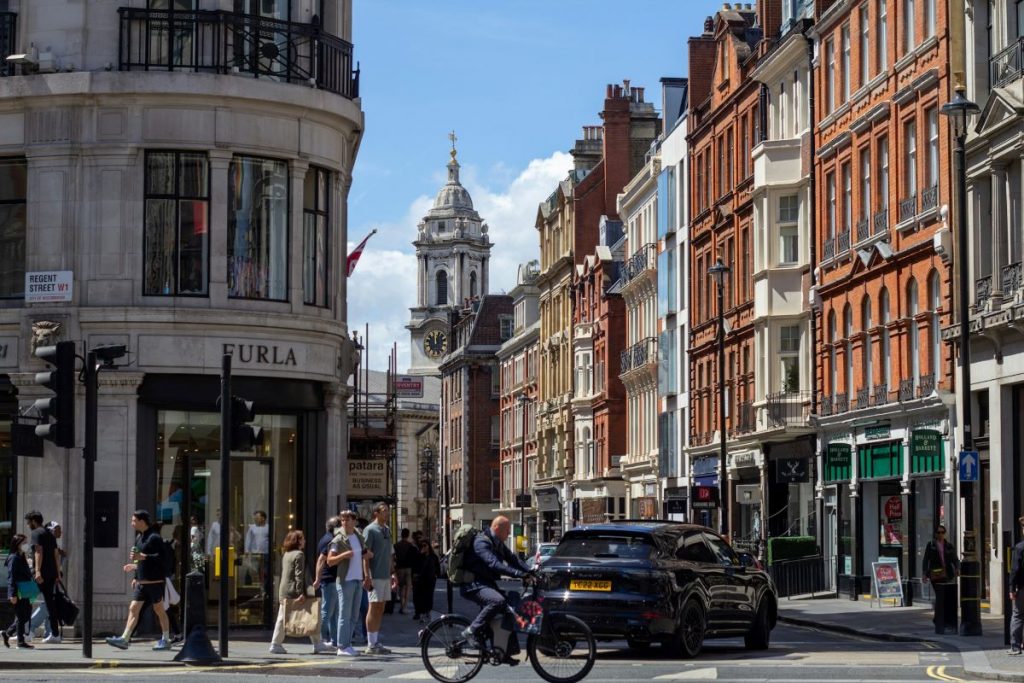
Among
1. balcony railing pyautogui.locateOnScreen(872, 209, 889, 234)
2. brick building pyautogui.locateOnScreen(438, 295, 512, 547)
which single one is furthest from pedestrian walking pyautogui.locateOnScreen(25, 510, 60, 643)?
brick building pyautogui.locateOnScreen(438, 295, 512, 547)

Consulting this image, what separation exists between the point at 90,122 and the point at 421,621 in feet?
39.7

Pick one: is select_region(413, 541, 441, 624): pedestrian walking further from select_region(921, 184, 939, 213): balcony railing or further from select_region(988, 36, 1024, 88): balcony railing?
select_region(988, 36, 1024, 88): balcony railing

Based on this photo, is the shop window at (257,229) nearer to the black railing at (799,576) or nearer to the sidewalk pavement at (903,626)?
the sidewalk pavement at (903,626)

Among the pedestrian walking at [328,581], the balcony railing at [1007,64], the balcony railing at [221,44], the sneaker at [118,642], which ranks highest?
the balcony railing at [1007,64]

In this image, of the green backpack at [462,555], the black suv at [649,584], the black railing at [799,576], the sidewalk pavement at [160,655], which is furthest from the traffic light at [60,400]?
the black railing at [799,576]

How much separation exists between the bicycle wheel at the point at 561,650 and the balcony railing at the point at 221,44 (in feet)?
40.0

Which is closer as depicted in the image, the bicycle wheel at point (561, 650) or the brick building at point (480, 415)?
the bicycle wheel at point (561, 650)

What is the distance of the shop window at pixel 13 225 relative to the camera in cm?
2856

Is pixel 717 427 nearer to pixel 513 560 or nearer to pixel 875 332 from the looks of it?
pixel 875 332

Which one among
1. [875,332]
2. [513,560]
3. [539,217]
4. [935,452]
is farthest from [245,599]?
[539,217]

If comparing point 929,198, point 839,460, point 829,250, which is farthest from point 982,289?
point 829,250

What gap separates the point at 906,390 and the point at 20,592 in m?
21.4

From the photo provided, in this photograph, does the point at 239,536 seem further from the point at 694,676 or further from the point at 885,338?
the point at 885,338

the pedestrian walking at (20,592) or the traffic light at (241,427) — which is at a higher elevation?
the traffic light at (241,427)
